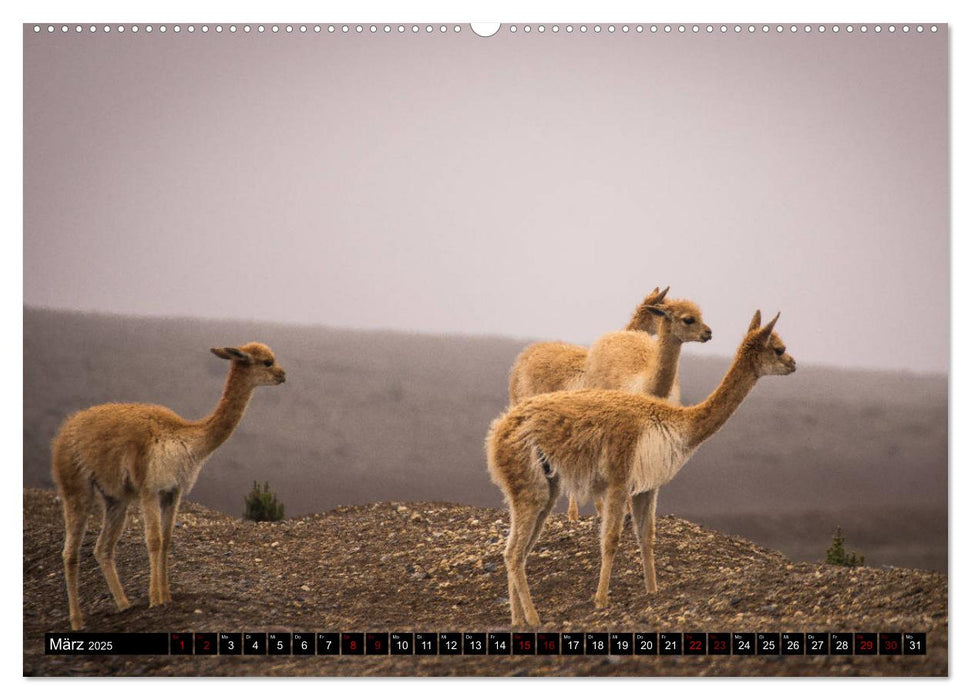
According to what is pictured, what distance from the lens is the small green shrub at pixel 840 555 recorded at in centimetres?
1097

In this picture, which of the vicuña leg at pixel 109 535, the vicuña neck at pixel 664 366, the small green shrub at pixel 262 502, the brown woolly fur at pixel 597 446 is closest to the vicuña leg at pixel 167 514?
the vicuña leg at pixel 109 535

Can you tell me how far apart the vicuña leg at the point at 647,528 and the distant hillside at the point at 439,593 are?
0.19m

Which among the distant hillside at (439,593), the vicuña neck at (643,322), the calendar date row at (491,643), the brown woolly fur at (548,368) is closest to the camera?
the calendar date row at (491,643)

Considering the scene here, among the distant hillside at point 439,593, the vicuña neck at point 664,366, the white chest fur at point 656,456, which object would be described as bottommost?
the distant hillside at point 439,593

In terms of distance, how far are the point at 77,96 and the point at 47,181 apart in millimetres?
749

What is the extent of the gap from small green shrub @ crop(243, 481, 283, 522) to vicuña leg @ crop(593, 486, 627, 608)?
9.90 feet

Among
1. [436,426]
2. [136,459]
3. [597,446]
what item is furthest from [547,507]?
[136,459]

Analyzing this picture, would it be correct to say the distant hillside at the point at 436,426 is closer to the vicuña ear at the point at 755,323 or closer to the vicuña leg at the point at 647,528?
the vicuña leg at the point at 647,528

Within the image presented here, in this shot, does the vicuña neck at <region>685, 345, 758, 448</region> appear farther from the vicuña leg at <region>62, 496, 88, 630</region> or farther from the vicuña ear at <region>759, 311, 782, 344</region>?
the vicuña leg at <region>62, 496, 88, 630</region>

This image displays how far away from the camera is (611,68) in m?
10.3

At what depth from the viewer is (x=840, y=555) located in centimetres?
1102

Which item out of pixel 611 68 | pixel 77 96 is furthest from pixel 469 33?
pixel 77 96

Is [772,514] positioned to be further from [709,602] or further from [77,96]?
[77,96]

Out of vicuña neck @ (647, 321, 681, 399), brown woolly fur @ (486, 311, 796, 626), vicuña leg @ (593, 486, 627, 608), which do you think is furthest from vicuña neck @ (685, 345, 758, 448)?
vicuña neck @ (647, 321, 681, 399)
